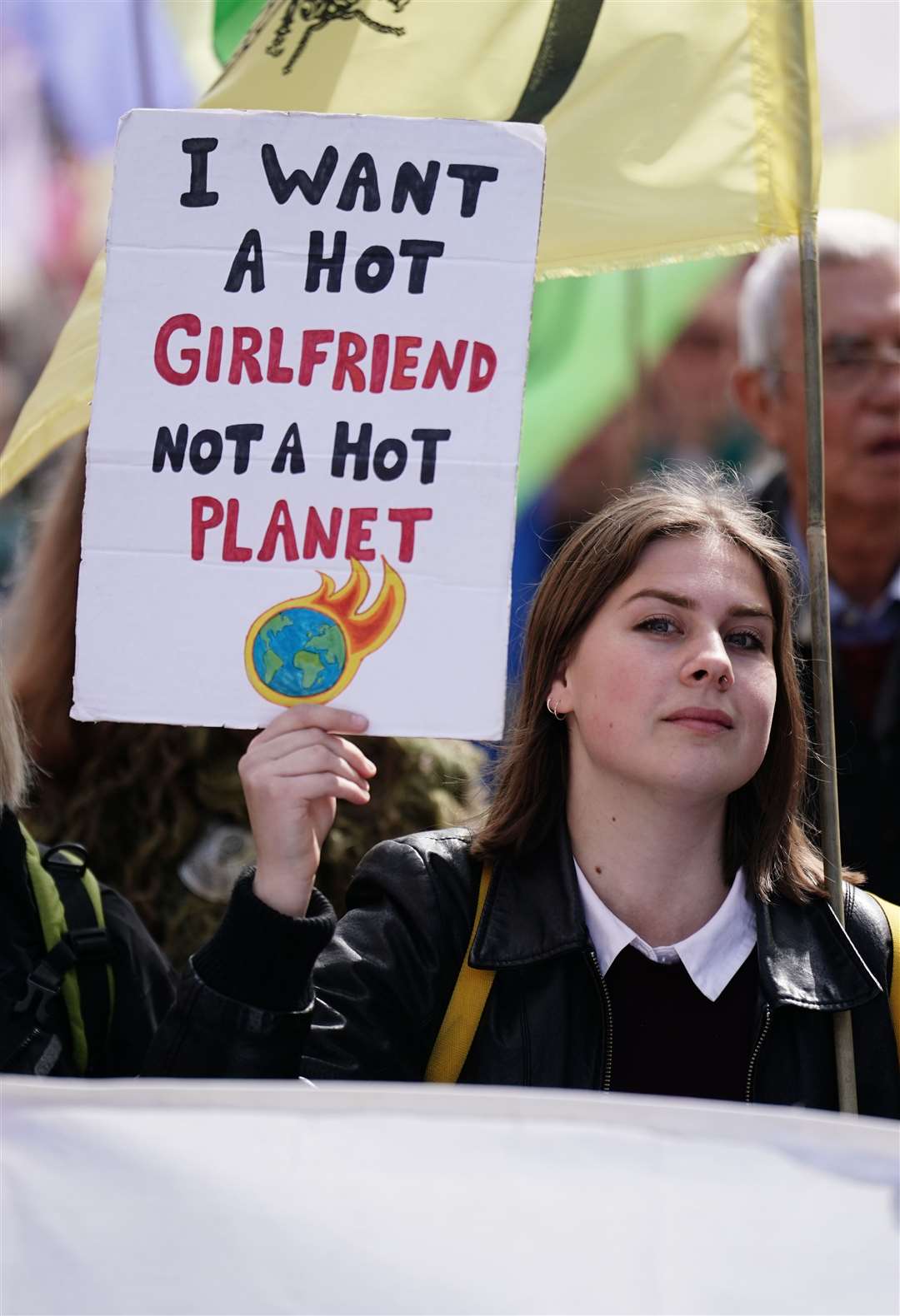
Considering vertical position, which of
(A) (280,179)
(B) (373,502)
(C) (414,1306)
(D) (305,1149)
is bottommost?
(C) (414,1306)

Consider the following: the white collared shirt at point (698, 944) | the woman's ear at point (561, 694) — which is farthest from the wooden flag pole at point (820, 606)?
the woman's ear at point (561, 694)

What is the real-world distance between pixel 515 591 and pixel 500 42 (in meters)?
1.97

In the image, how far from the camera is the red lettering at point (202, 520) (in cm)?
201

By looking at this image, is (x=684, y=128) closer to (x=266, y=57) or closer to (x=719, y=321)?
(x=266, y=57)

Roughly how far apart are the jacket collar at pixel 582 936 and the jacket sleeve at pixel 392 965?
46mm

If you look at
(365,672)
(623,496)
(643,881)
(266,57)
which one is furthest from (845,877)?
(266,57)

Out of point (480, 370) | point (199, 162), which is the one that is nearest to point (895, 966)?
point (480, 370)

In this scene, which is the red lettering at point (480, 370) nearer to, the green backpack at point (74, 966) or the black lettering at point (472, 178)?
the black lettering at point (472, 178)

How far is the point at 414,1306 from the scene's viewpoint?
1.34m

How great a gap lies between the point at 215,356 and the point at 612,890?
833mm

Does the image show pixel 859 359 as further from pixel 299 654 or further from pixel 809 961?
pixel 299 654

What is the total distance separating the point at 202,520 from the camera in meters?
2.02

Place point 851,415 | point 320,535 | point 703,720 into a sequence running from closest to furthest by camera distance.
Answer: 1. point 320,535
2. point 703,720
3. point 851,415

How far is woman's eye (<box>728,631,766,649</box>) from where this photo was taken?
87.1 inches
